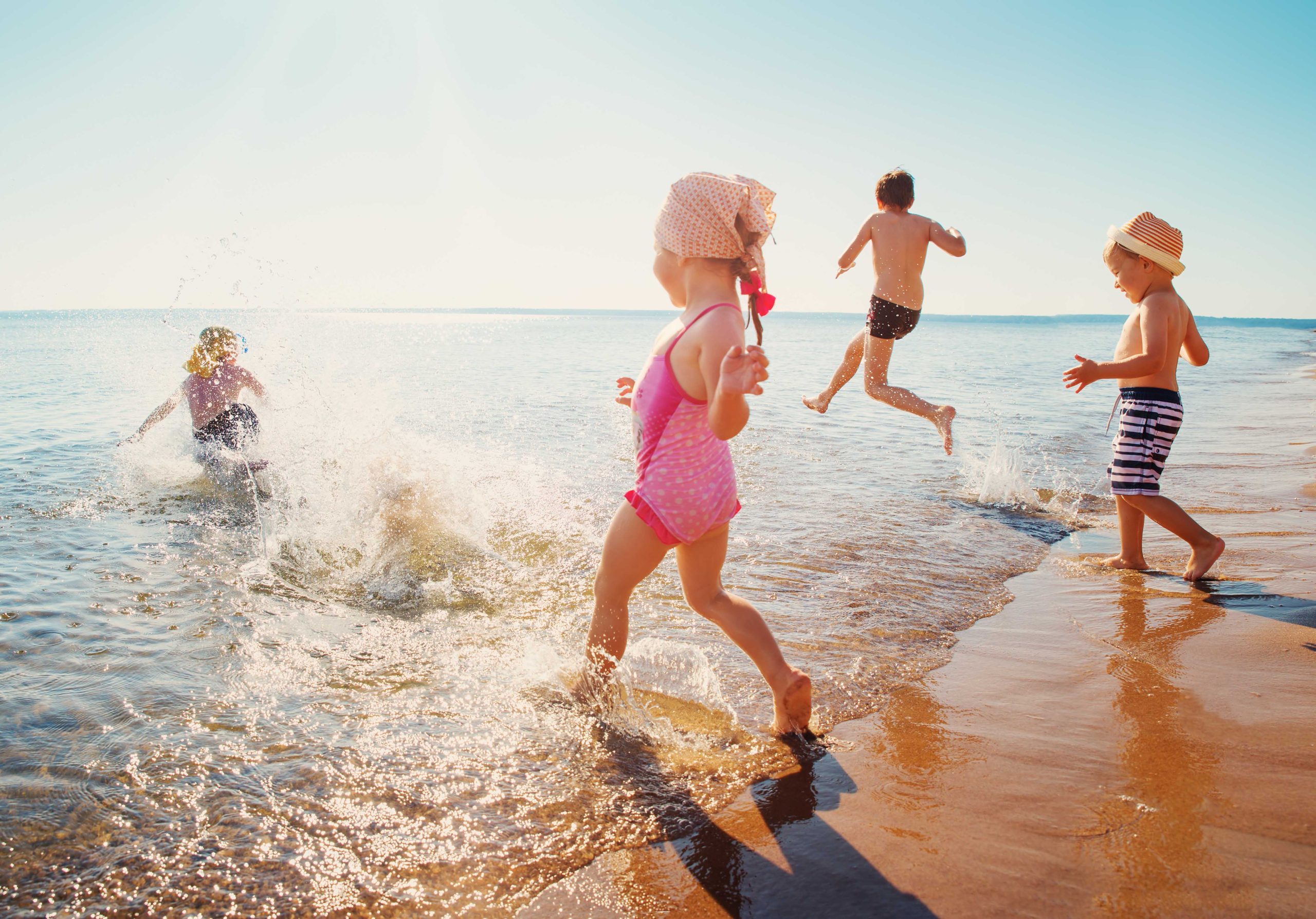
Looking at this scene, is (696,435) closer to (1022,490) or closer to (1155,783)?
(1155,783)

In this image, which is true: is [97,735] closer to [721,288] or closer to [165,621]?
[165,621]

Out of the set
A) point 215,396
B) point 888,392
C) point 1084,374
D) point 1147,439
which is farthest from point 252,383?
point 1147,439

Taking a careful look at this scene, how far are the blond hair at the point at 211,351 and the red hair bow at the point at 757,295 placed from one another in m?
6.18

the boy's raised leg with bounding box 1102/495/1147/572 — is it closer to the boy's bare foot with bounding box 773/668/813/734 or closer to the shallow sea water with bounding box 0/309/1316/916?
the shallow sea water with bounding box 0/309/1316/916

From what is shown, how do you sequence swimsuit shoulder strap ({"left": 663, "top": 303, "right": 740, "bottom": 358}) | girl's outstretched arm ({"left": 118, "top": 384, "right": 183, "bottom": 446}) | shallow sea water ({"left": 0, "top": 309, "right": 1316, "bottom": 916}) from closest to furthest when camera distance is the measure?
1. shallow sea water ({"left": 0, "top": 309, "right": 1316, "bottom": 916})
2. swimsuit shoulder strap ({"left": 663, "top": 303, "right": 740, "bottom": 358})
3. girl's outstretched arm ({"left": 118, "top": 384, "right": 183, "bottom": 446})

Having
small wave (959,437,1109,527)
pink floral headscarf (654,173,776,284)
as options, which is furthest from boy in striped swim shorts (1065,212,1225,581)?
pink floral headscarf (654,173,776,284)

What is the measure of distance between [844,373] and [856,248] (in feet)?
3.37

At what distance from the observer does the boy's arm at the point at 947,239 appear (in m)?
5.75

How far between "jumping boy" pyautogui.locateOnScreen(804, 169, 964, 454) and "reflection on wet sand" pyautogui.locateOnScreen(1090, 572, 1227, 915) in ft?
8.47

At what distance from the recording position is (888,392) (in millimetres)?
6043

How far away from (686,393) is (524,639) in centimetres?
178

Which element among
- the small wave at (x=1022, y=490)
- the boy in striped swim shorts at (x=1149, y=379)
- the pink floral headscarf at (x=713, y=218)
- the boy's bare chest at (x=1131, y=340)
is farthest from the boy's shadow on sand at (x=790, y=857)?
the small wave at (x=1022, y=490)

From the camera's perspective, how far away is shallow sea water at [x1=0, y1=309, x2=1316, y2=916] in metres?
2.20

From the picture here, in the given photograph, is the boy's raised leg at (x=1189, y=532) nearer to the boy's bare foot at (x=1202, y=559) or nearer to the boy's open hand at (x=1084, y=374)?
the boy's bare foot at (x=1202, y=559)
